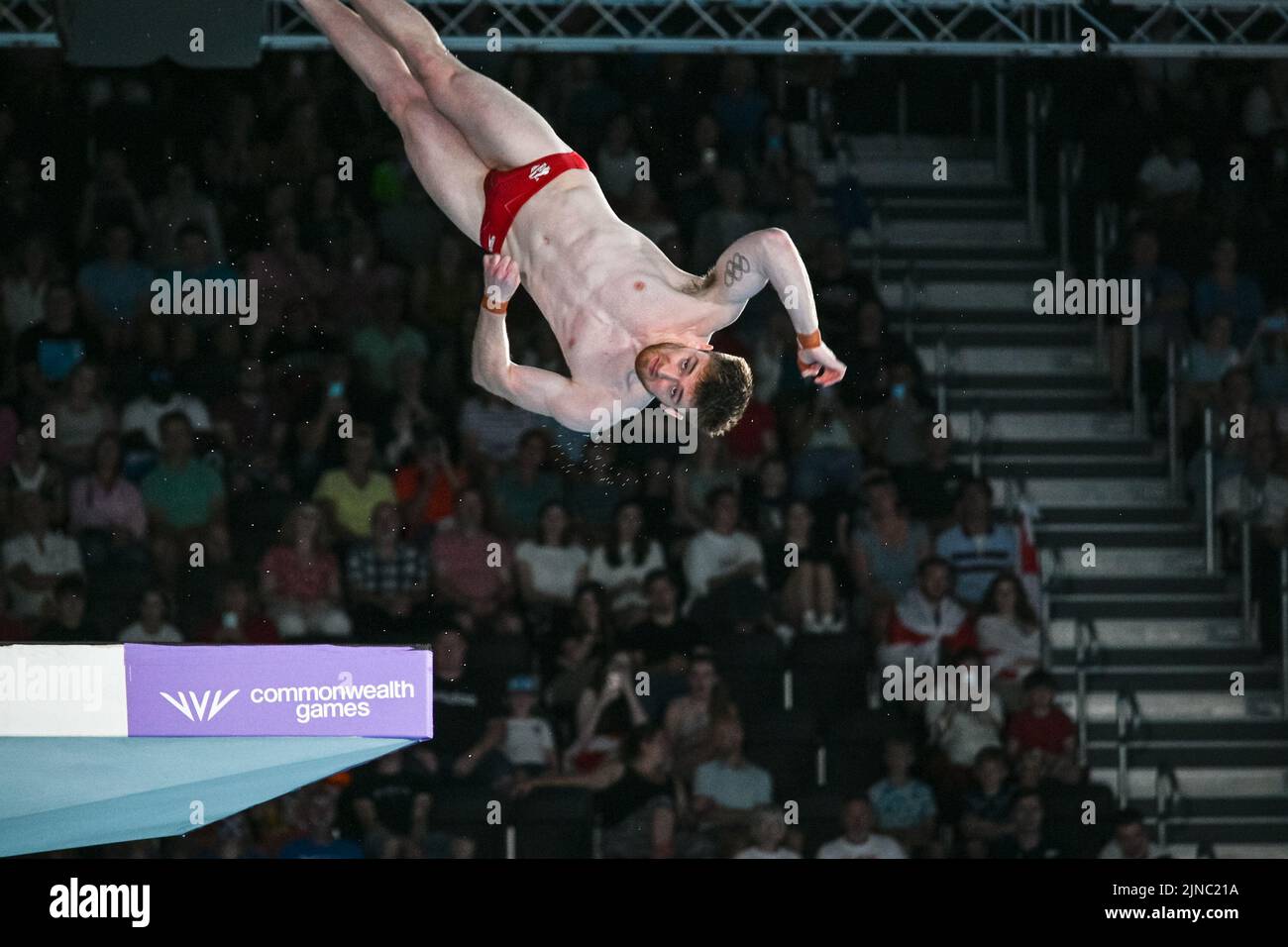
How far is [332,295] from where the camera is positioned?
399 inches

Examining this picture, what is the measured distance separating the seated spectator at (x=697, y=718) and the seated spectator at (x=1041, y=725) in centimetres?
127

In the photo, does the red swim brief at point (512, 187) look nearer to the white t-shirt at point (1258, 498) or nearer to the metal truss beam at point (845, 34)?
the metal truss beam at point (845, 34)

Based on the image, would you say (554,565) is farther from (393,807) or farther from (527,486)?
(393,807)

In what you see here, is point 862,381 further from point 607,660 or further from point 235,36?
point 235,36

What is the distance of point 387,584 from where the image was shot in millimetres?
9547

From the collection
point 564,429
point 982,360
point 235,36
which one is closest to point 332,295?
point 564,429

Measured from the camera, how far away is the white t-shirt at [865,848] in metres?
8.93

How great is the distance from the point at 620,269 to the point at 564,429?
115 inches

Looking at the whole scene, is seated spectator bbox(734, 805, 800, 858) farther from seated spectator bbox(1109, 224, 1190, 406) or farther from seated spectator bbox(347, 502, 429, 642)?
seated spectator bbox(1109, 224, 1190, 406)

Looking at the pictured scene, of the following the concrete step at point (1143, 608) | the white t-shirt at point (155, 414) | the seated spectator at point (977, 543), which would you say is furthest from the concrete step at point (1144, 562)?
the white t-shirt at point (155, 414)

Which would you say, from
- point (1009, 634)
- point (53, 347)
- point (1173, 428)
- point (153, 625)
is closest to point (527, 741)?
point (153, 625)

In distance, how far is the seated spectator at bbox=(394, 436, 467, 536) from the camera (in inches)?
384

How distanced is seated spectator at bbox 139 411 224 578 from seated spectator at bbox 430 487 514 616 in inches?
40.6

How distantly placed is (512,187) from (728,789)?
310cm
